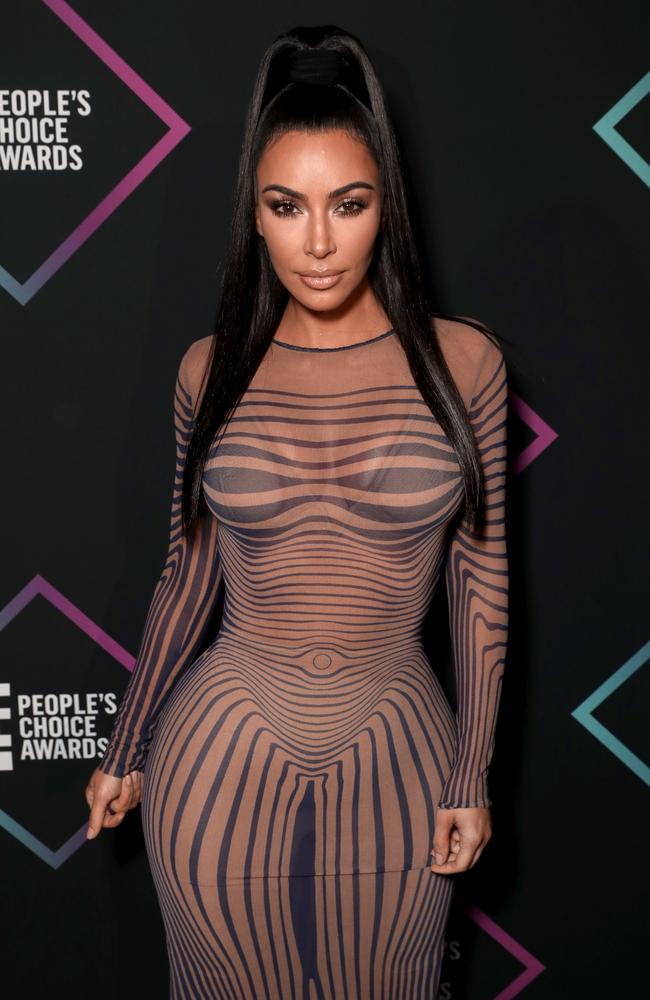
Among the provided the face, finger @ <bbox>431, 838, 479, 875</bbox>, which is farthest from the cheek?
finger @ <bbox>431, 838, 479, 875</bbox>

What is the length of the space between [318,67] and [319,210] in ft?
0.60

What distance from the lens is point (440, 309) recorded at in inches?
74.7

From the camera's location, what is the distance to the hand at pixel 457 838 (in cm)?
144

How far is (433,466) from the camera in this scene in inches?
55.9

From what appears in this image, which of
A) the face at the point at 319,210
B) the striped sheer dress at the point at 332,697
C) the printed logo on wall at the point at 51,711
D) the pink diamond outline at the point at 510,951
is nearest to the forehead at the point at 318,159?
the face at the point at 319,210

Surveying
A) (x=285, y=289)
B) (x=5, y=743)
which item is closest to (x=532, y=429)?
(x=285, y=289)

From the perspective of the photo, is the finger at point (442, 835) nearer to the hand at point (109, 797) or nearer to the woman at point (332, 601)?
Answer: the woman at point (332, 601)

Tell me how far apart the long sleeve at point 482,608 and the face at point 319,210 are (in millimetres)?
233

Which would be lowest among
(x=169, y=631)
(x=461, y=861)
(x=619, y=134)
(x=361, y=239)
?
(x=461, y=861)

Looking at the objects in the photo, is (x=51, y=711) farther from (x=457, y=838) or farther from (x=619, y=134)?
(x=619, y=134)

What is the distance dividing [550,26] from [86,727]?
1.41 metres

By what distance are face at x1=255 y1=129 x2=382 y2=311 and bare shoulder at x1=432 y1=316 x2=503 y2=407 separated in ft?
0.52

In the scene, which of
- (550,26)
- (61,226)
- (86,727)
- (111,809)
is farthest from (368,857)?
(550,26)

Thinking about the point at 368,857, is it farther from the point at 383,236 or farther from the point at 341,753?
the point at 383,236
